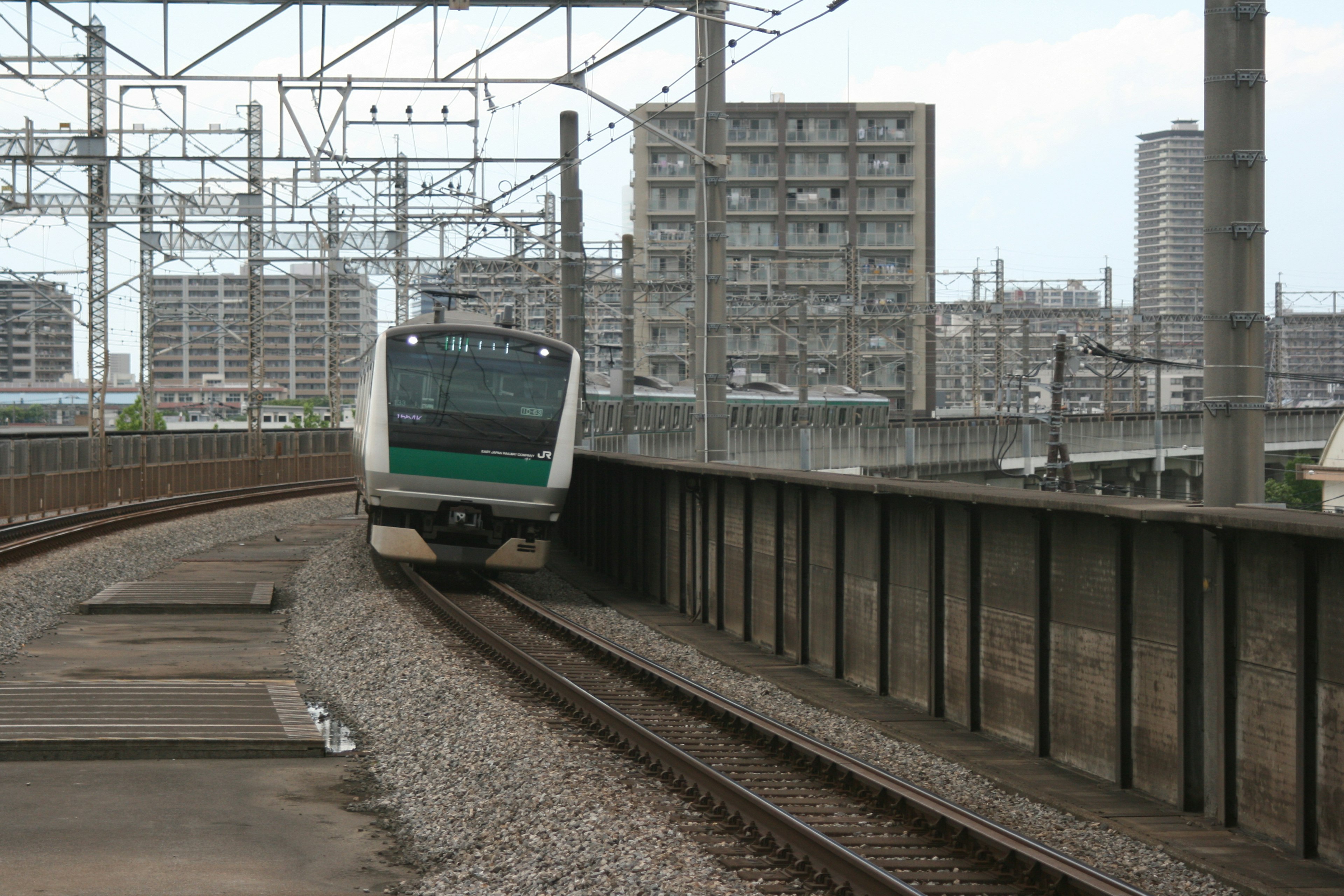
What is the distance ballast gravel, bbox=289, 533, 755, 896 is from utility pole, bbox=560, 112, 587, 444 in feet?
50.2

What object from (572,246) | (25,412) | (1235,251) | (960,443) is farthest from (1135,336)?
(25,412)

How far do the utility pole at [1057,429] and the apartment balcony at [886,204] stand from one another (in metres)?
70.7

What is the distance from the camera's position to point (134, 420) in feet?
256

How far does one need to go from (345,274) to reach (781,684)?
3927cm

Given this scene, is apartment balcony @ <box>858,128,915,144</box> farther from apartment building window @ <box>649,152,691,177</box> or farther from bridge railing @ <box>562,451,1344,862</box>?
bridge railing @ <box>562,451,1344,862</box>

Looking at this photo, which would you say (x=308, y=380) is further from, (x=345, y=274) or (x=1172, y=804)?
(x=1172, y=804)

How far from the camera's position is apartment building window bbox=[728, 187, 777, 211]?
3910 inches

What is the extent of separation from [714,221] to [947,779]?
1081 centimetres

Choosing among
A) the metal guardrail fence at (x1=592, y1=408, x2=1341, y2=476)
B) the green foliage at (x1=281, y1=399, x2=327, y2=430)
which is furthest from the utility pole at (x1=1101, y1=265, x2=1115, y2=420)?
the green foliage at (x1=281, y1=399, x2=327, y2=430)

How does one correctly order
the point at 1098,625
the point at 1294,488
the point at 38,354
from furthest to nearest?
the point at 38,354
the point at 1294,488
the point at 1098,625

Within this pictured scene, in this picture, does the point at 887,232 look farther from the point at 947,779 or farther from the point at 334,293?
the point at 947,779

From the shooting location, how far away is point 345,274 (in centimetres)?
4944

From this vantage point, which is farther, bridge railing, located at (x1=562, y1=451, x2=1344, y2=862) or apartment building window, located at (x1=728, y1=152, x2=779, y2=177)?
apartment building window, located at (x1=728, y1=152, x2=779, y2=177)

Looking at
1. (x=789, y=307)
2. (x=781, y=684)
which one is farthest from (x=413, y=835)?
(x=789, y=307)
